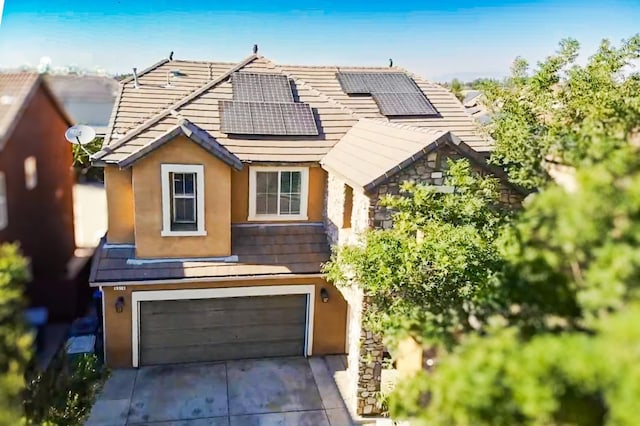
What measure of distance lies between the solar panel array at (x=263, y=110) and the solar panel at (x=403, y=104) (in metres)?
2.61

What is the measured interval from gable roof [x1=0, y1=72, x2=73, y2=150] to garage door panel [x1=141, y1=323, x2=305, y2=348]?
340 inches

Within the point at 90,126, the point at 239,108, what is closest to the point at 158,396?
the point at 90,126

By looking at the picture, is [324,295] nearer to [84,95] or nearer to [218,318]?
[218,318]

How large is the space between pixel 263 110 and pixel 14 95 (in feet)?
31.8

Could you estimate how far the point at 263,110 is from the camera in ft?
48.5

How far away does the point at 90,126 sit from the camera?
37.5 ft

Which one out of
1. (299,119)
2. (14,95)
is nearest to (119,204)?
(299,119)

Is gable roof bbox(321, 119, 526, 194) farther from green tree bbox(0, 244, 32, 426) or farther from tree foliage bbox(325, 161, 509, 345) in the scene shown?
green tree bbox(0, 244, 32, 426)

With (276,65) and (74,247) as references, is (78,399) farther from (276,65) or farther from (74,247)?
(276,65)

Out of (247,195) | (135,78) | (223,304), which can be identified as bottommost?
(223,304)

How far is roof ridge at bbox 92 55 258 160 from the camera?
12.5 m

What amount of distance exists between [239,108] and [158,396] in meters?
8.15

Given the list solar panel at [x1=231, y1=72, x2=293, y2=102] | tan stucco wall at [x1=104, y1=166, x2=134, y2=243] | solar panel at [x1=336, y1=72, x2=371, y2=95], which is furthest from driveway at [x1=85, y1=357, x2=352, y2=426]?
solar panel at [x1=336, y1=72, x2=371, y2=95]

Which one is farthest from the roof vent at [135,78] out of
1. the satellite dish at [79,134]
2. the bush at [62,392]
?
the bush at [62,392]
